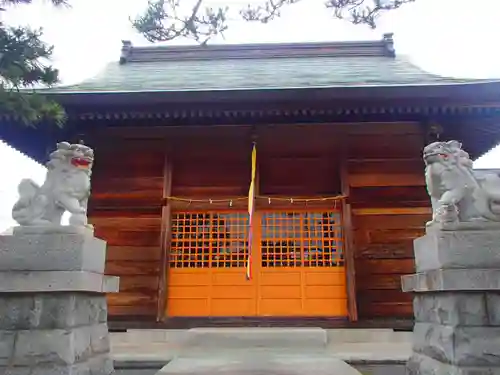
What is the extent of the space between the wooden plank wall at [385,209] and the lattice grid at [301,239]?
0.38 meters

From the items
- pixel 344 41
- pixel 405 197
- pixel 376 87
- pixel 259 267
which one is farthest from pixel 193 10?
pixel 344 41

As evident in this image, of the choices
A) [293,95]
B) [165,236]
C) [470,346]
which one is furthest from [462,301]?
[165,236]

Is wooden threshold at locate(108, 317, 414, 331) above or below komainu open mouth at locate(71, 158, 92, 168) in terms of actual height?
below

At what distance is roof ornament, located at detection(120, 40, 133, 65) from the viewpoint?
1120cm

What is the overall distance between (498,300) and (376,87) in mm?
3927

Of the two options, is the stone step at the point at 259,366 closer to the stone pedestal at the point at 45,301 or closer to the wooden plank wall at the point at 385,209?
the stone pedestal at the point at 45,301

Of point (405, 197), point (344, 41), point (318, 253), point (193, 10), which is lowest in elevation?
point (318, 253)

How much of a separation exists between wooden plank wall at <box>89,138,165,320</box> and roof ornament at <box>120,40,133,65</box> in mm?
4592

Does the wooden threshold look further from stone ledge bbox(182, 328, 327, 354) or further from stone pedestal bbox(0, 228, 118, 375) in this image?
stone pedestal bbox(0, 228, 118, 375)

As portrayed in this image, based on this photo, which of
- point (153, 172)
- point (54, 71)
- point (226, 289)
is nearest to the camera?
point (54, 71)

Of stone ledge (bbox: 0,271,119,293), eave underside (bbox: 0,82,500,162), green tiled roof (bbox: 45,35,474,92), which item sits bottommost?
stone ledge (bbox: 0,271,119,293)

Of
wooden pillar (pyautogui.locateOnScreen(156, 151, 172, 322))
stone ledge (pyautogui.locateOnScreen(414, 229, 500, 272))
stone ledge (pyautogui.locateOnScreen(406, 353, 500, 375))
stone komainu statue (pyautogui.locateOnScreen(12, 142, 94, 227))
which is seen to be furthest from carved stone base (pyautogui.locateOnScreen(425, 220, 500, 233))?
wooden pillar (pyautogui.locateOnScreen(156, 151, 172, 322))

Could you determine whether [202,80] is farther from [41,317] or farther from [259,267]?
[41,317]

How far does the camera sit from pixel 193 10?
5656mm
